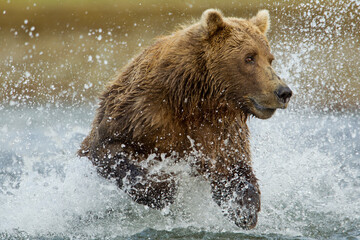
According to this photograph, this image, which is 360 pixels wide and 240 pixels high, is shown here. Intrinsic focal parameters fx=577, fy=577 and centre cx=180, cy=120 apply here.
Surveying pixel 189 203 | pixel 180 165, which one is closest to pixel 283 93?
pixel 180 165

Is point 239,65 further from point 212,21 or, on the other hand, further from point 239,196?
point 239,196

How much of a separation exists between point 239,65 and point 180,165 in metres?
1.17

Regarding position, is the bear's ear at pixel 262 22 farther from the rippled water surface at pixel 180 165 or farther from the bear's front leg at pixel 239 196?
the rippled water surface at pixel 180 165

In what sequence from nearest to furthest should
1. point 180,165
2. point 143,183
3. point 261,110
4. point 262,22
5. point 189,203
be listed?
point 261,110 → point 143,183 → point 180,165 → point 262,22 → point 189,203

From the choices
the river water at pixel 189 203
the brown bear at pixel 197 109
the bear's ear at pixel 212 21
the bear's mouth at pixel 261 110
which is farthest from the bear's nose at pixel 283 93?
the river water at pixel 189 203

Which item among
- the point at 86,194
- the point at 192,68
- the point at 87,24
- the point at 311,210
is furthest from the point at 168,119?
the point at 87,24

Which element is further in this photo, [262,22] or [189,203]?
[189,203]

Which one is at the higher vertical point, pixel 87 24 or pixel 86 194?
pixel 87 24

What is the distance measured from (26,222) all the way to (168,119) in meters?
1.87

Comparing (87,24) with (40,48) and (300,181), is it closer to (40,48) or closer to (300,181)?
(40,48)

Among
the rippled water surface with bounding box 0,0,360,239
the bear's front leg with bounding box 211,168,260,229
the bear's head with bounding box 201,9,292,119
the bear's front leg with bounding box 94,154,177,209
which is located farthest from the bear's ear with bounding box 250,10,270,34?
the bear's front leg with bounding box 94,154,177,209

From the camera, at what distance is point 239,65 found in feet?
17.3

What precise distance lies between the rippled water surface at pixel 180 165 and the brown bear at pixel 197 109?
0.30 m

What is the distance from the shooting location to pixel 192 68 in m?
5.30
